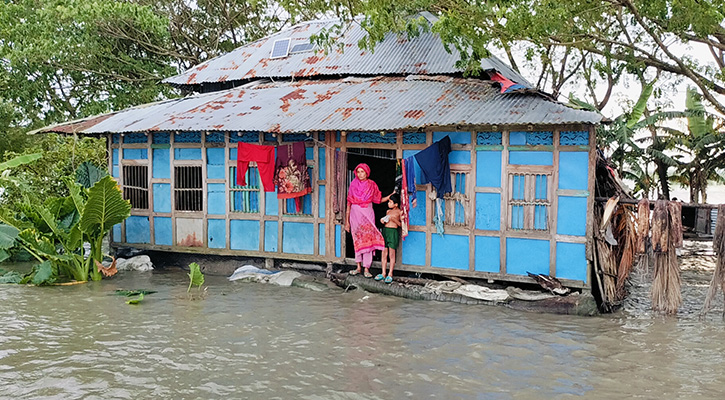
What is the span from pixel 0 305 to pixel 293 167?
482cm

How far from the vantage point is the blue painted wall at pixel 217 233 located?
11594mm

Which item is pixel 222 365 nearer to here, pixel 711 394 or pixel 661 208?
pixel 711 394

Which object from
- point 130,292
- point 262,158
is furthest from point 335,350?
point 262,158

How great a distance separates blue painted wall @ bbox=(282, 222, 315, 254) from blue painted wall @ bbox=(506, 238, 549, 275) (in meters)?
3.44

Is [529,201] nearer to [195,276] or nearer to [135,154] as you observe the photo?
[195,276]

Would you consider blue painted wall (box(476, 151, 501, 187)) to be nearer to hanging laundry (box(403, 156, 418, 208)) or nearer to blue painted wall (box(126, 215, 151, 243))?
hanging laundry (box(403, 156, 418, 208))

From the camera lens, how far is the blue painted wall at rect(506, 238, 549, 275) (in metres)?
9.22

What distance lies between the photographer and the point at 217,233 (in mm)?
11641

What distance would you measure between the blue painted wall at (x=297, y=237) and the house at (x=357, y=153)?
1.0 inches

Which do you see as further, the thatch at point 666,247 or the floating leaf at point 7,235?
the floating leaf at point 7,235

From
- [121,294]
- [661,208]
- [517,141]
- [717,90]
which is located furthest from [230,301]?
[717,90]

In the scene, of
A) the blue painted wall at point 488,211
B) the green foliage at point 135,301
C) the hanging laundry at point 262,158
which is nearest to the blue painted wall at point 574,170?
the blue painted wall at point 488,211

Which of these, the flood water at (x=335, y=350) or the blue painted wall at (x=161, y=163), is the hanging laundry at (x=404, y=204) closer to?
the flood water at (x=335, y=350)

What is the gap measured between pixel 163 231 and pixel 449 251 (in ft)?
18.4
